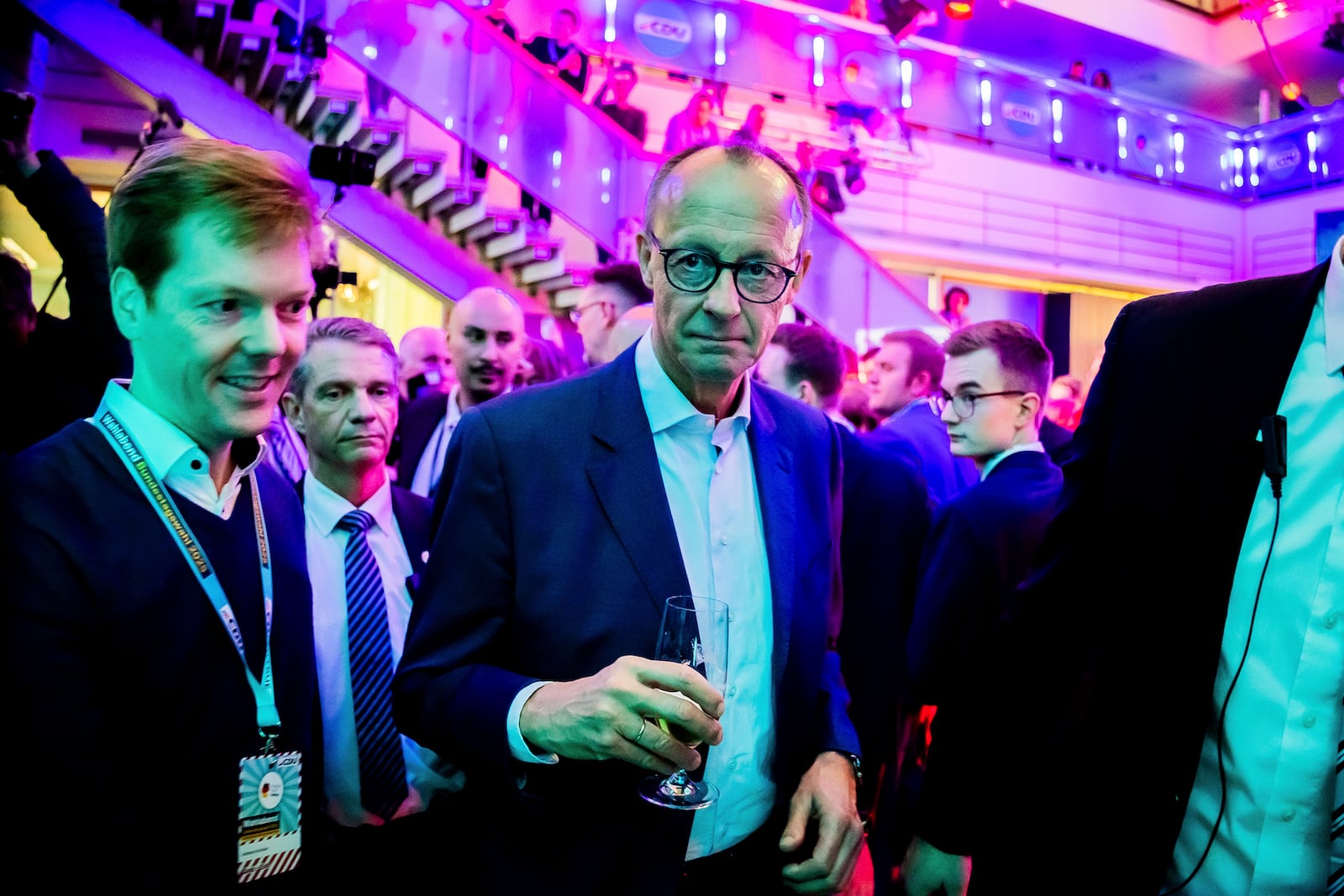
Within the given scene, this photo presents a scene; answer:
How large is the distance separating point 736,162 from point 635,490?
1.87 ft

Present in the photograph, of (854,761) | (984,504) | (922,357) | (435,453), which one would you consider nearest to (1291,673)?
(854,761)

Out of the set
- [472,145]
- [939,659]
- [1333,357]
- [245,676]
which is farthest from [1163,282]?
[245,676]

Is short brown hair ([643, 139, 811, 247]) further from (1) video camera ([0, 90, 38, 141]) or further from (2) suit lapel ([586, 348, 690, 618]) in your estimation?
(1) video camera ([0, 90, 38, 141])

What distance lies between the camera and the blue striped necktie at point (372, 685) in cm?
182

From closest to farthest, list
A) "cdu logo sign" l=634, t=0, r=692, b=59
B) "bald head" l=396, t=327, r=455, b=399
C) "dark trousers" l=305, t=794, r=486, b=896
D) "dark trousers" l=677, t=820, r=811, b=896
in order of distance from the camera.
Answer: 1. "dark trousers" l=677, t=820, r=811, b=896
2. "dark trousers" l=305, t=794, r=486, b=896
3. "bald head" l=396, t=327, r=455, b=399
4. "cdu logo sign" l=634, t=0, r=692, b=59

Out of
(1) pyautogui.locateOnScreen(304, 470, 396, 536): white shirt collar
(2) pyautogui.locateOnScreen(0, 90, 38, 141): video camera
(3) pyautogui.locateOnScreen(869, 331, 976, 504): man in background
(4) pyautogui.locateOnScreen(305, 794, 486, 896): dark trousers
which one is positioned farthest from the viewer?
(3) pyautogui.locateOnScreen(869, 331, 976, 504): man in background

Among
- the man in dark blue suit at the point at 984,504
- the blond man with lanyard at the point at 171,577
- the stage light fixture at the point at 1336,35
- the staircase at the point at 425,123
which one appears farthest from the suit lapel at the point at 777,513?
the stage light fixture at the point at 1336,35

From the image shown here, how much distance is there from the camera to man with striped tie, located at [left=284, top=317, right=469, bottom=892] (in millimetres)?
1820

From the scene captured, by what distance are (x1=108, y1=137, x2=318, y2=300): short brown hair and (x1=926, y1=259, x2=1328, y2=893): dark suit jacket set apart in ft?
4.53

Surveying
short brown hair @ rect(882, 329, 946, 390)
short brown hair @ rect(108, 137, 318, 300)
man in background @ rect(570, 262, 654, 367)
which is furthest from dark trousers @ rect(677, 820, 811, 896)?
short brown hair @ rect(882, 329, 946, 390)

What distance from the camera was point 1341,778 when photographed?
121 cm

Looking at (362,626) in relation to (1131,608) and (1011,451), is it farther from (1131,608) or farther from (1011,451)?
(1011,451)

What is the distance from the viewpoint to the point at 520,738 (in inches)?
46.4

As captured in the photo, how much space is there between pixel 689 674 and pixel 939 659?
190 cm
